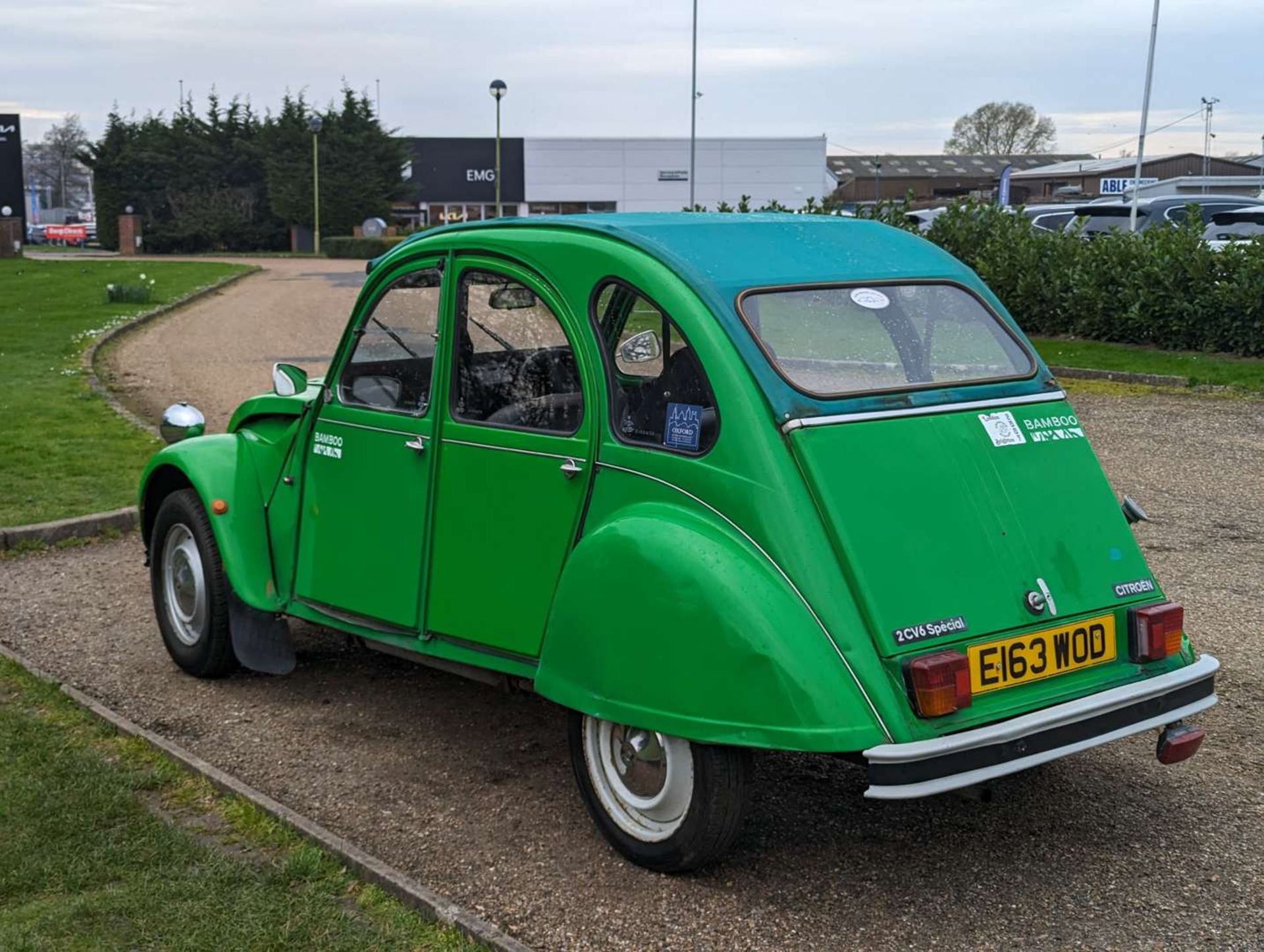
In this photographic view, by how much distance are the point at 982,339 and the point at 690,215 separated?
41.8 inches

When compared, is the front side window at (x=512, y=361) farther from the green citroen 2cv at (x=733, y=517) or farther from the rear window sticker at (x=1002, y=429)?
the rear window sticker at (x=1002, y=429)

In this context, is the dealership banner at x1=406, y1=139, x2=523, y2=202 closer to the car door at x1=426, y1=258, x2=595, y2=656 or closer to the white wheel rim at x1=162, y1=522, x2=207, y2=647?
the white wheel rim at x1=162, y1=522, x2=207, y2=647

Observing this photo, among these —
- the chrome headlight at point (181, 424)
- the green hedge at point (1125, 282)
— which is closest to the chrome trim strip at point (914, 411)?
the chrome headlight at point (181, 424)

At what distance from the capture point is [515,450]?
458cm

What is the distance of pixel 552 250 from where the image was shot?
4574mm

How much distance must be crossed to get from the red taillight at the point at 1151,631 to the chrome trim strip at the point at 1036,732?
0.23ft

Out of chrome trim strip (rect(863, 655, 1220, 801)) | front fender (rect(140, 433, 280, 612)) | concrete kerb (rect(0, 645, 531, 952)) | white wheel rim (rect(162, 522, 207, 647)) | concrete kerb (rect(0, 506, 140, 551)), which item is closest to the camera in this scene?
chrome trim strip (rect(863, 655, 1220, 801))

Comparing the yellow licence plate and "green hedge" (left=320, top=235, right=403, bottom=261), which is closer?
the yellow licence plate

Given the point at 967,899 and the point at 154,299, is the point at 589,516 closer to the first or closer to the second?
the point at 967,899

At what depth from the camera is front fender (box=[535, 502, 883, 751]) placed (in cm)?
369

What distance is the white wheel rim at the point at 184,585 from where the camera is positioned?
601 centimetres

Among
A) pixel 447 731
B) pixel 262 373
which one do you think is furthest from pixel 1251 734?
pixel 262 373

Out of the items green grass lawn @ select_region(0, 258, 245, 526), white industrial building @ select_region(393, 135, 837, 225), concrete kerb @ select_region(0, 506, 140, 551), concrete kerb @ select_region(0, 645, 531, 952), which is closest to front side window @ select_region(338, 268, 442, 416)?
concrete kerb @ select_region(0, 645, 531, 952)

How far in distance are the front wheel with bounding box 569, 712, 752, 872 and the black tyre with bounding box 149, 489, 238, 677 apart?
2182 millimetres
